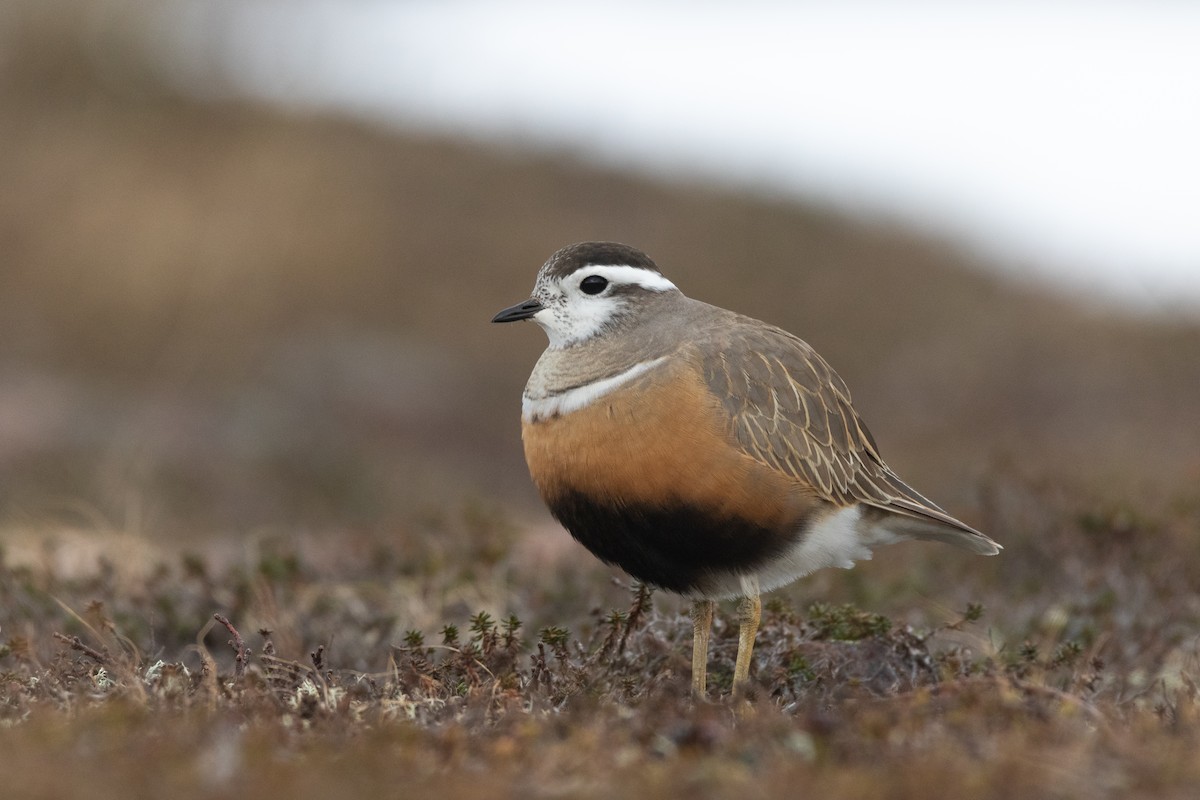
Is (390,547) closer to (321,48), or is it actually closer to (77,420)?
(77,420)

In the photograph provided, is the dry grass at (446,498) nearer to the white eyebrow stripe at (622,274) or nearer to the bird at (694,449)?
the bird at (694,449)

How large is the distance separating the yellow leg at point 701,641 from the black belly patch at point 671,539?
0.27m

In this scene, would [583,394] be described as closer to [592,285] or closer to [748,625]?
[592,285]

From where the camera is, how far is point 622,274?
585 centimetres

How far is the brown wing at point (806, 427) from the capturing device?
5.41m

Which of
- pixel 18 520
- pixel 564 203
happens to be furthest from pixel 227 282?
pixel 18 520

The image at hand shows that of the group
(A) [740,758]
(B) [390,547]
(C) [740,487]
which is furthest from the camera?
(B) [390,547]

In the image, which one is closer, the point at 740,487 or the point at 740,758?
the point at 740,758

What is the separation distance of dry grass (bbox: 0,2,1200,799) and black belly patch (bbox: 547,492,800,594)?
275 mm

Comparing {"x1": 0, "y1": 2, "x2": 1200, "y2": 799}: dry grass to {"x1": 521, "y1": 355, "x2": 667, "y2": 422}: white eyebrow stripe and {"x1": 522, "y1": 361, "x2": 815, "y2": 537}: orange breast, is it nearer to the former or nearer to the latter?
{"x1": 522, "y1": 361, "x2": 815, "y2": 537}: orange breast

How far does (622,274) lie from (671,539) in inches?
49.1

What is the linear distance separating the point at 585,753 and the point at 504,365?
16762 millimetres

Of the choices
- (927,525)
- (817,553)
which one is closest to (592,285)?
(817,553)

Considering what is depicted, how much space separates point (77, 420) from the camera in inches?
644
